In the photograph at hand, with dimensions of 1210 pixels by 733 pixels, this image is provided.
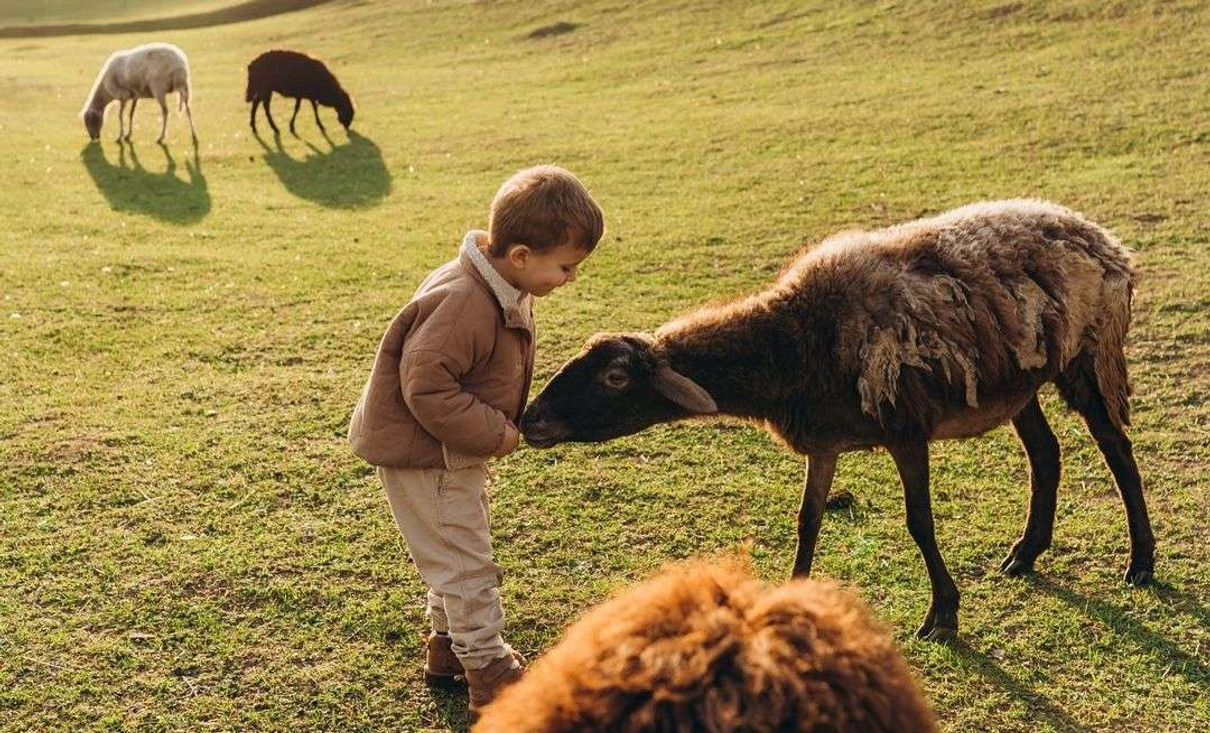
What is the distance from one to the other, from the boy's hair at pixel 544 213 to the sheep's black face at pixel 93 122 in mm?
17943

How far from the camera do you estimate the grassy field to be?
5.05 meters

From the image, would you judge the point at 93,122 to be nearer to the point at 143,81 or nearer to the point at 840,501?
the point at 143,81

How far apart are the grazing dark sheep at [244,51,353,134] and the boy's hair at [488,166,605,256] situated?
16599 mm

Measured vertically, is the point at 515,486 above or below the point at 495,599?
below

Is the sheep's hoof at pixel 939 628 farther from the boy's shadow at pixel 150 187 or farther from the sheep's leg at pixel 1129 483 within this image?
the boy's shadow at pixel 150 187

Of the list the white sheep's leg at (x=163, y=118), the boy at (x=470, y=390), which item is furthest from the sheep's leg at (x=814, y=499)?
the white sheep's leg at (x=163, y=118)

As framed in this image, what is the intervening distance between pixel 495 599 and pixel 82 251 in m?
9.52

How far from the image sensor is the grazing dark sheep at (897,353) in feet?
16.8

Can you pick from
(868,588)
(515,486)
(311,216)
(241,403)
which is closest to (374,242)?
(311,216)

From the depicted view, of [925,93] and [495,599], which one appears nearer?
[495,599]

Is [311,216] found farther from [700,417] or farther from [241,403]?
[700,417]

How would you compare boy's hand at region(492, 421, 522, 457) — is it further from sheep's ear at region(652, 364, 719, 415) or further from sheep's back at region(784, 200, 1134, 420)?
sheep's back at region(784, 200, 1134, 420)

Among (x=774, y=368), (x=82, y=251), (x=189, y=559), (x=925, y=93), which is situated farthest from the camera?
(x=925, y=93)

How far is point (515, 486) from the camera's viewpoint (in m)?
6.70
